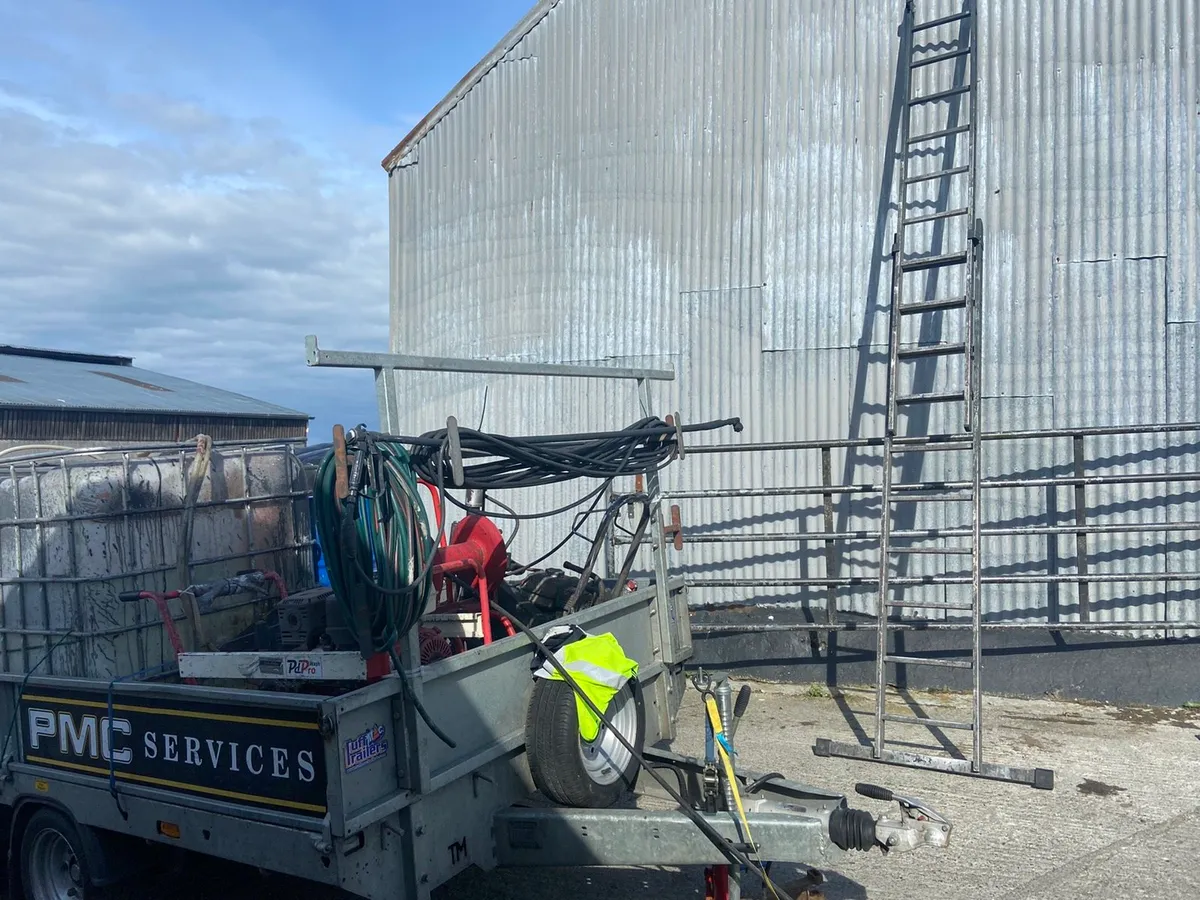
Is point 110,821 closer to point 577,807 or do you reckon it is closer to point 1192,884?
point 577,807

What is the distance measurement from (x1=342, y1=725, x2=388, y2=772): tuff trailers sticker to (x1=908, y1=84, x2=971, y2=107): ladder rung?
6.75 m

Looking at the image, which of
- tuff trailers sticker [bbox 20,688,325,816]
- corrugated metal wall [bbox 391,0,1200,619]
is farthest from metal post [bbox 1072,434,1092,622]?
tuff trailers sticker [bbox 20,688,325,816]

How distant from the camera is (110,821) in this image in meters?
4.36

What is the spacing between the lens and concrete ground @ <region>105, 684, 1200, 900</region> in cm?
484

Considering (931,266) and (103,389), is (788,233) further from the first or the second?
(103,389)

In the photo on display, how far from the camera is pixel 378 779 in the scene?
3.73 meters

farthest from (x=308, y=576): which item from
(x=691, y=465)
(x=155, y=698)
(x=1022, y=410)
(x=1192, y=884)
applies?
(x=1022, y=410)

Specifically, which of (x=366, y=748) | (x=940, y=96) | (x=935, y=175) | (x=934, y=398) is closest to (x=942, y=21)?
(x=940, y=96)

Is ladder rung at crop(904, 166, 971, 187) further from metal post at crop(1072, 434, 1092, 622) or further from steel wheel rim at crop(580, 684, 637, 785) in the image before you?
steel wheel rim at crop(580, 684, 637, 785)

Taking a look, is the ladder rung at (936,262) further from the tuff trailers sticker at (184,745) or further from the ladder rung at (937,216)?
the tuff trailers sticker at (184,745)

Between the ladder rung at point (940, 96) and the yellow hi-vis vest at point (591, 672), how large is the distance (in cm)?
574

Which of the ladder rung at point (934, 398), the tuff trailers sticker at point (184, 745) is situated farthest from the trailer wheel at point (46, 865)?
the ladder rung at point (934, 398)

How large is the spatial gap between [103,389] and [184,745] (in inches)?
916

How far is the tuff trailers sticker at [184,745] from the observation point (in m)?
3.69
